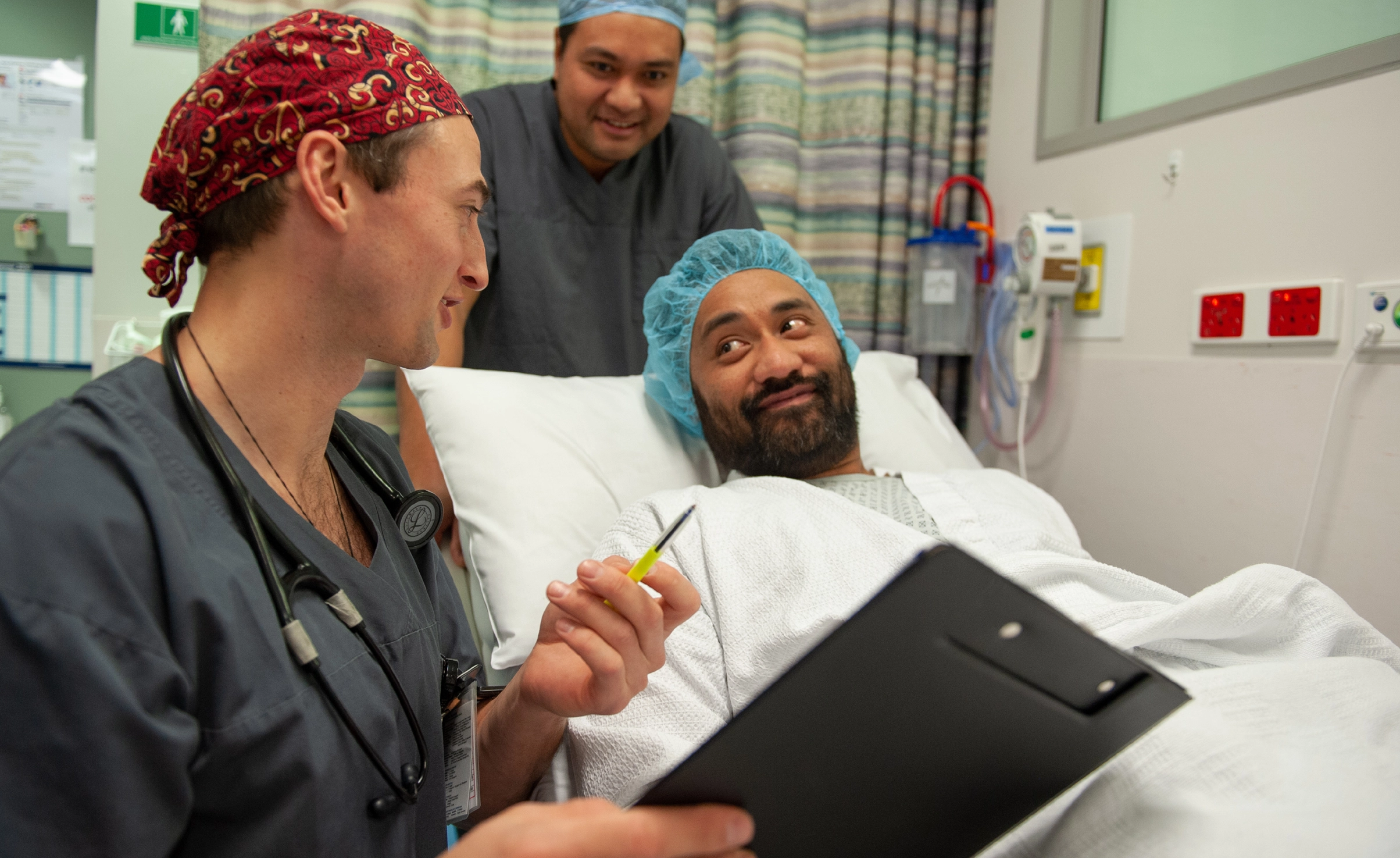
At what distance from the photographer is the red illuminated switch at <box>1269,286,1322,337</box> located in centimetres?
151

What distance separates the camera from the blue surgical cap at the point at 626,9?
168cm

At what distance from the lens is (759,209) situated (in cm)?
226

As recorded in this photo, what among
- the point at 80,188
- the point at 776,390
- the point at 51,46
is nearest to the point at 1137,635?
the point at 776,390

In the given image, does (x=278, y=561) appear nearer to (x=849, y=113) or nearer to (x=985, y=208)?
(x=849, y=113)

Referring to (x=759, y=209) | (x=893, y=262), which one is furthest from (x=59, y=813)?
(x=893, y=262)

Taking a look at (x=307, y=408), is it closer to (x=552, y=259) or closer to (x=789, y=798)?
(x=789, y=798)

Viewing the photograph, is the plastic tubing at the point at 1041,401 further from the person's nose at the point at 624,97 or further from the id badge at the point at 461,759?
the id badge at the point at 461,759

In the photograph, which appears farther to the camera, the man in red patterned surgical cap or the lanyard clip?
the lanyard clip

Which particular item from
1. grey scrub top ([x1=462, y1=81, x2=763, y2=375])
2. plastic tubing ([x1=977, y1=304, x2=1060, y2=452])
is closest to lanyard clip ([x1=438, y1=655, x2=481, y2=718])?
grey scrub top ([x1=462, y1=81, x2=763, y2=375])

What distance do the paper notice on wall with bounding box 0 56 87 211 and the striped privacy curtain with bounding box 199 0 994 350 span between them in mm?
1508

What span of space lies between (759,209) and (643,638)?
5.62 feet

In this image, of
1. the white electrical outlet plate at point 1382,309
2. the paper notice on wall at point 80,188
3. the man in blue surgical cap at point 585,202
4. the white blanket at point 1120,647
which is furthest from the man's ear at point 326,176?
the paper notice on wall at point 80,188

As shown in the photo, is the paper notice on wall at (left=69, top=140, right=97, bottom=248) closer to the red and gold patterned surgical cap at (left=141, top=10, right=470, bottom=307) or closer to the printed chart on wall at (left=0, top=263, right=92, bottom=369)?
the printed chart on wall at (left=0, top=263, right=92, bottom=369)

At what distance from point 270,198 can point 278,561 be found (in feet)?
1.07
